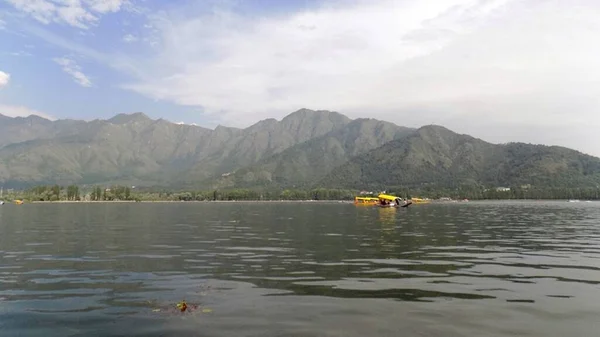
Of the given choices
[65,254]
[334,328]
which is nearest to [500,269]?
[334,328]

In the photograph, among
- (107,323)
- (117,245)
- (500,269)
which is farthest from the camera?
(117,245)

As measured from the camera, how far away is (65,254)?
3544 cm

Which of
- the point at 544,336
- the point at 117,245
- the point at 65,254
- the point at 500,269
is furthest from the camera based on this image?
the point at 117,245

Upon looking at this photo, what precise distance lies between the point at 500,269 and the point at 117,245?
1310 inches

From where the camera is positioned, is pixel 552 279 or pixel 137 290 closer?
pixel 137 290

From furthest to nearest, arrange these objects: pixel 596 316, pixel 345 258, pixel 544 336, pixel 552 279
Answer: pixel 345 258 < pixel 552 279 < pixel 596 316 < pixel 544 336

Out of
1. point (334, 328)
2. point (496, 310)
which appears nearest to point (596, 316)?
point (496, 310)

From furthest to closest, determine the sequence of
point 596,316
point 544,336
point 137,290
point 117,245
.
→ point 117,245
point 137,290
point 596,316
point 544,336

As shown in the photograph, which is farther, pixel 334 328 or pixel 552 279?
pixel 552 279

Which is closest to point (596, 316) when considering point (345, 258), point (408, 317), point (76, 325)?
point (408, 317)

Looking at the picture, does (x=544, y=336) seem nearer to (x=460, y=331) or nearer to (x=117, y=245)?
(x=460, y=331)

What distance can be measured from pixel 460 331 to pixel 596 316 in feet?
21.2

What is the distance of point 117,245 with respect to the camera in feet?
137

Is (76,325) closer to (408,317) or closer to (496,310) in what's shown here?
(408,317)
